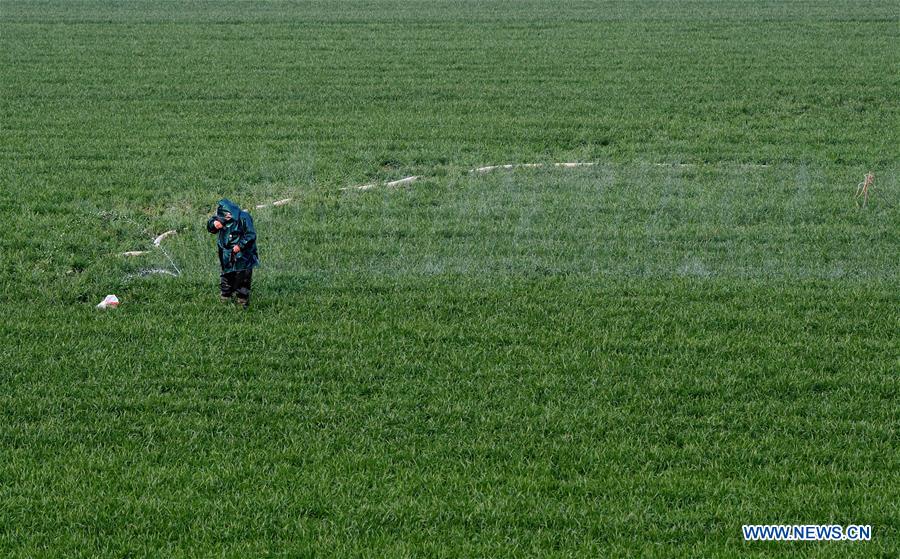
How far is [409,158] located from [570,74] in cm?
857

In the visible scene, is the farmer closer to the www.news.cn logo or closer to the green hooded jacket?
the green hooded jacket

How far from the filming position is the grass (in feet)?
27.4

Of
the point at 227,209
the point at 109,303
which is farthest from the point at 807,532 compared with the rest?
the point at 109,303

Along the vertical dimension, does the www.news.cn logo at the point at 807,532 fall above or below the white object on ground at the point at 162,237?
below

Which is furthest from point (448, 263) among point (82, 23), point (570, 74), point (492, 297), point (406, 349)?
point (82, 23)

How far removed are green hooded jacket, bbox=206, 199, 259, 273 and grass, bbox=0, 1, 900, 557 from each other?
23.6 inches

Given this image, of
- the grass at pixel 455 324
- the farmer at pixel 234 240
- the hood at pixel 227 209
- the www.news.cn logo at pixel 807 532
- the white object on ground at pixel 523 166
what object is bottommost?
the www.news.cn logo at pixel 807 532

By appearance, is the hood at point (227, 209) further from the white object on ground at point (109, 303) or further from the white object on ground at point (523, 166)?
the white object on ground at point (523, 166)

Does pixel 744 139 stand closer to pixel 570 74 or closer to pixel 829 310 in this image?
pixel 570 74

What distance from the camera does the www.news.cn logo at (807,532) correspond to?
7992 millimetres

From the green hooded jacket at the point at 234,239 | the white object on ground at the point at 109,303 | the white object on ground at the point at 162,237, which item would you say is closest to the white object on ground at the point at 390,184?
the white object on ground at the point at 162,237

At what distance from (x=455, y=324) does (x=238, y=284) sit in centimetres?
244

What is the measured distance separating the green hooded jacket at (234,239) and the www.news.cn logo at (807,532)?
20.3 ft

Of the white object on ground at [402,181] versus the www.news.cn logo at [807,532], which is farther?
the white object on ground at [402,181]
